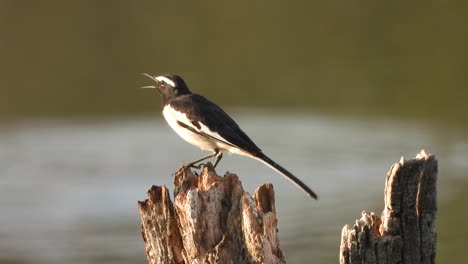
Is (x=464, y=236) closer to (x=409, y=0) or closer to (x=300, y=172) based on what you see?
(x=300, y=172)

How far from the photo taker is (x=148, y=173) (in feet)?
77.3

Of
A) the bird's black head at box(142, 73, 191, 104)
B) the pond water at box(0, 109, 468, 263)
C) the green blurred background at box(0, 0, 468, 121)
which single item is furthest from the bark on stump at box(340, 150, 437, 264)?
the green blurred background at box(0, 0, 468, 121)

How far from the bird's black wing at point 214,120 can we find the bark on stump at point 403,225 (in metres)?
2.24

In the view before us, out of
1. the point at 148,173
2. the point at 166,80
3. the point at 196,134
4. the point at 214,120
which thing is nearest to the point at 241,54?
the point at 148,173

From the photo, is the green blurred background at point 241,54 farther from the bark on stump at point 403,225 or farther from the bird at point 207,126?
the bark on stump at point 403,225

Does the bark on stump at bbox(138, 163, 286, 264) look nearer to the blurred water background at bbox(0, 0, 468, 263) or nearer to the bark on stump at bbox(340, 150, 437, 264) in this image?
the bark on stump at bbox(340, 150, 437, 264)

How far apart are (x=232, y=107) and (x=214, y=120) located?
17.7 metres

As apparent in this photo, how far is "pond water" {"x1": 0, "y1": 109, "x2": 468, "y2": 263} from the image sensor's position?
20312mm

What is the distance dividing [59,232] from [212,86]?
8412 mm

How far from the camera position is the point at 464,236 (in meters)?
19.3

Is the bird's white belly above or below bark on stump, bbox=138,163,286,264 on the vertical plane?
above

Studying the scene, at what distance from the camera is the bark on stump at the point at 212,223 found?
8367 millimetres

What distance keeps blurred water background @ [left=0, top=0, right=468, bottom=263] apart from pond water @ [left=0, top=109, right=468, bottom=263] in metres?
0.04

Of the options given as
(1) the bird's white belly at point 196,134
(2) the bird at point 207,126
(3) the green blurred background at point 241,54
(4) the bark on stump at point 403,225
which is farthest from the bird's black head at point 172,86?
(3) the green blurred background at point 241,54
